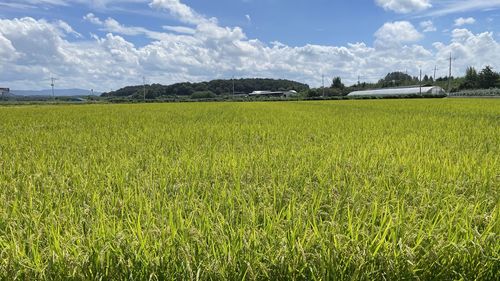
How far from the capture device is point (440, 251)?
6.14ft

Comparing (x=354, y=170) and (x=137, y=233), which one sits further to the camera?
(x=354, y=170)

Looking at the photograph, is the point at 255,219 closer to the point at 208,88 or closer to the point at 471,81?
the point at 471,81

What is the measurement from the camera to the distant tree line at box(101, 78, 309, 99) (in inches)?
4755

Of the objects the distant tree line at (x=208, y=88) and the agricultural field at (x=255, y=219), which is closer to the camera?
the agricultural field at (x=255, y=219)

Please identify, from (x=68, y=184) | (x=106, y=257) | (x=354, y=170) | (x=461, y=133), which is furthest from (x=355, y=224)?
(x=461, y=133)

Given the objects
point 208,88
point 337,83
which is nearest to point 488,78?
point 337,83

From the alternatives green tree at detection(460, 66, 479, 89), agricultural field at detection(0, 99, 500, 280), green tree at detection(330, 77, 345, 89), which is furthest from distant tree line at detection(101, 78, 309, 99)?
agricultural field at detection(0, 99, 500, 280)

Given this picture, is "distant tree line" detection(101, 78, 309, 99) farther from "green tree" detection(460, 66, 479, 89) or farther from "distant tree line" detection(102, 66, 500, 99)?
"green tree" detection(460, 66, 479, 89)

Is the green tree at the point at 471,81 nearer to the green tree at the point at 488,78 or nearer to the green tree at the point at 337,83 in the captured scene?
the green tree at the point at 488,78

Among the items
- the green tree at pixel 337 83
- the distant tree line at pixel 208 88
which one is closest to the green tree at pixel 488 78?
the green tree at pixel 337 83

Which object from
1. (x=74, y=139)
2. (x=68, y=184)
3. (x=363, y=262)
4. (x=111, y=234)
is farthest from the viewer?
(x=74, y=139)

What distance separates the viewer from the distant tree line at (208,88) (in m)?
121

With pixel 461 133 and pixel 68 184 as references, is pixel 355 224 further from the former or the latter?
pixel 461 133

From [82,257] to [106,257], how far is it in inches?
4.4
